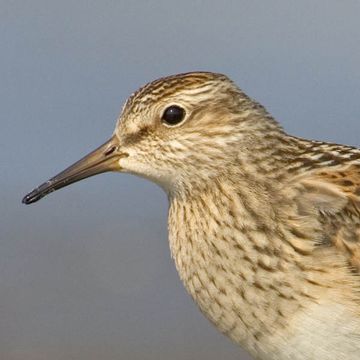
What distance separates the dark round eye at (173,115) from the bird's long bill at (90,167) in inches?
11.7

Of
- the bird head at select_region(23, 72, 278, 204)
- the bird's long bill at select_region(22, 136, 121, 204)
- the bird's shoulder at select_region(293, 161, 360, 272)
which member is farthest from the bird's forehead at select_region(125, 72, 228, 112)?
the bird's shoulder at select_region(293, 161, 360, 272)

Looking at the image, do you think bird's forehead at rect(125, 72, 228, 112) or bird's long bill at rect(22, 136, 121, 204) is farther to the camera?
bird's long bill at rect(22, 136, 121, 204)

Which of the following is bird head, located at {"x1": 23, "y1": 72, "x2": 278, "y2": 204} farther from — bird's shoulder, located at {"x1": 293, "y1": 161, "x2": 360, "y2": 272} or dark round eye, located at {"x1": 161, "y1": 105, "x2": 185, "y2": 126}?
bird's shoulder, located at {"x1": 293, "y1": 161, "x2": 360, "y2": 272}

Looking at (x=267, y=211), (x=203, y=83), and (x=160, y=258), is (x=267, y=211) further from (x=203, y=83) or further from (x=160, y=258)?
(x=160, y=258)

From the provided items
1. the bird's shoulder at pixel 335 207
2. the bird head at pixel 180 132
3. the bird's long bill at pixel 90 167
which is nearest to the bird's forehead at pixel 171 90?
the bird head at pixel 180 132

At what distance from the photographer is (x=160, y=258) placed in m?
16.5

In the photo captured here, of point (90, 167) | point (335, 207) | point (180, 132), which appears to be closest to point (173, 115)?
point (180, 132)

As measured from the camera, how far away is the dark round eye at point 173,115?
Answer: 802cm

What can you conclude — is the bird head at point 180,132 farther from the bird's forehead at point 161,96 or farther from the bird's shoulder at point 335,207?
the bird's shoulder at point 335,207

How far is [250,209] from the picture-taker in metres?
7.97

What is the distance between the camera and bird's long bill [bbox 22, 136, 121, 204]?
8133 mm

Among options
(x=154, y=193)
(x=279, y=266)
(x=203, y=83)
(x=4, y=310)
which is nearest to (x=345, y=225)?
(x=279, y=266)

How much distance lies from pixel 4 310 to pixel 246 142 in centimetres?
761

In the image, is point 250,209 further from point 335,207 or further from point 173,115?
point 173,115
